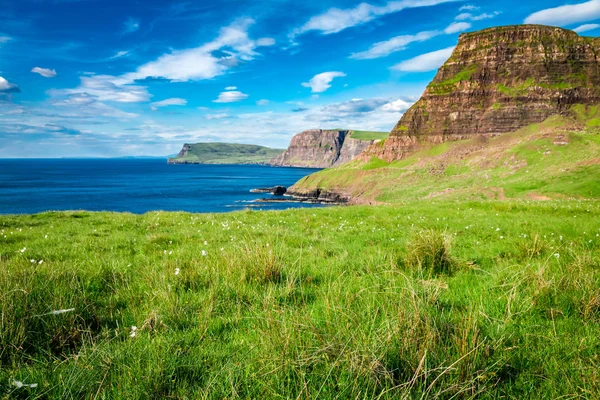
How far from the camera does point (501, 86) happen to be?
106500 millimetres

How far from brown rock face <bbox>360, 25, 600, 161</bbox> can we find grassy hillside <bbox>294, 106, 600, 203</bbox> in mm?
5390

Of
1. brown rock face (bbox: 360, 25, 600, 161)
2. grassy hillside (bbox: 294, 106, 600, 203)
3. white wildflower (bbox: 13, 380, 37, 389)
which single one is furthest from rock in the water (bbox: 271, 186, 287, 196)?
white wildflower (bbox: 13, 380, 37, 389)

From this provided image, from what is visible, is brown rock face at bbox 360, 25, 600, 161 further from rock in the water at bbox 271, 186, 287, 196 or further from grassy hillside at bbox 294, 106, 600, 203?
rock in the water at bbox 271, 186, 287, 196

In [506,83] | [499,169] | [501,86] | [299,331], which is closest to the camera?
[299,331]

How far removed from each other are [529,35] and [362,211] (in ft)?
420

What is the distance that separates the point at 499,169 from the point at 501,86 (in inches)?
2170

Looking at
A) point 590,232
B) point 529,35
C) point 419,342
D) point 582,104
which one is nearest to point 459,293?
point 419,342

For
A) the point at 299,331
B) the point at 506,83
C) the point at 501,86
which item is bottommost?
the point at 299,331

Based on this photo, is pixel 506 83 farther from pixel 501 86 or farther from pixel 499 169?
pixel 499 169

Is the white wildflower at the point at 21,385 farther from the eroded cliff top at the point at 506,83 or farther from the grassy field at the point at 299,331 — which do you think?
the eroded cliff top at the point at 506,83

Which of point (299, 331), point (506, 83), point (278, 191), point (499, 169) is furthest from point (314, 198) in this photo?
point (299, 331)

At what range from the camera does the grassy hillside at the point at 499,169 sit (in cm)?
4512

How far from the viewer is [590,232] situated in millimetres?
11070

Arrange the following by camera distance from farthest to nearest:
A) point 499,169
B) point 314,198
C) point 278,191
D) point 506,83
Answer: point 278,191 → point 314,198 → point 506,83 → point 499,169
